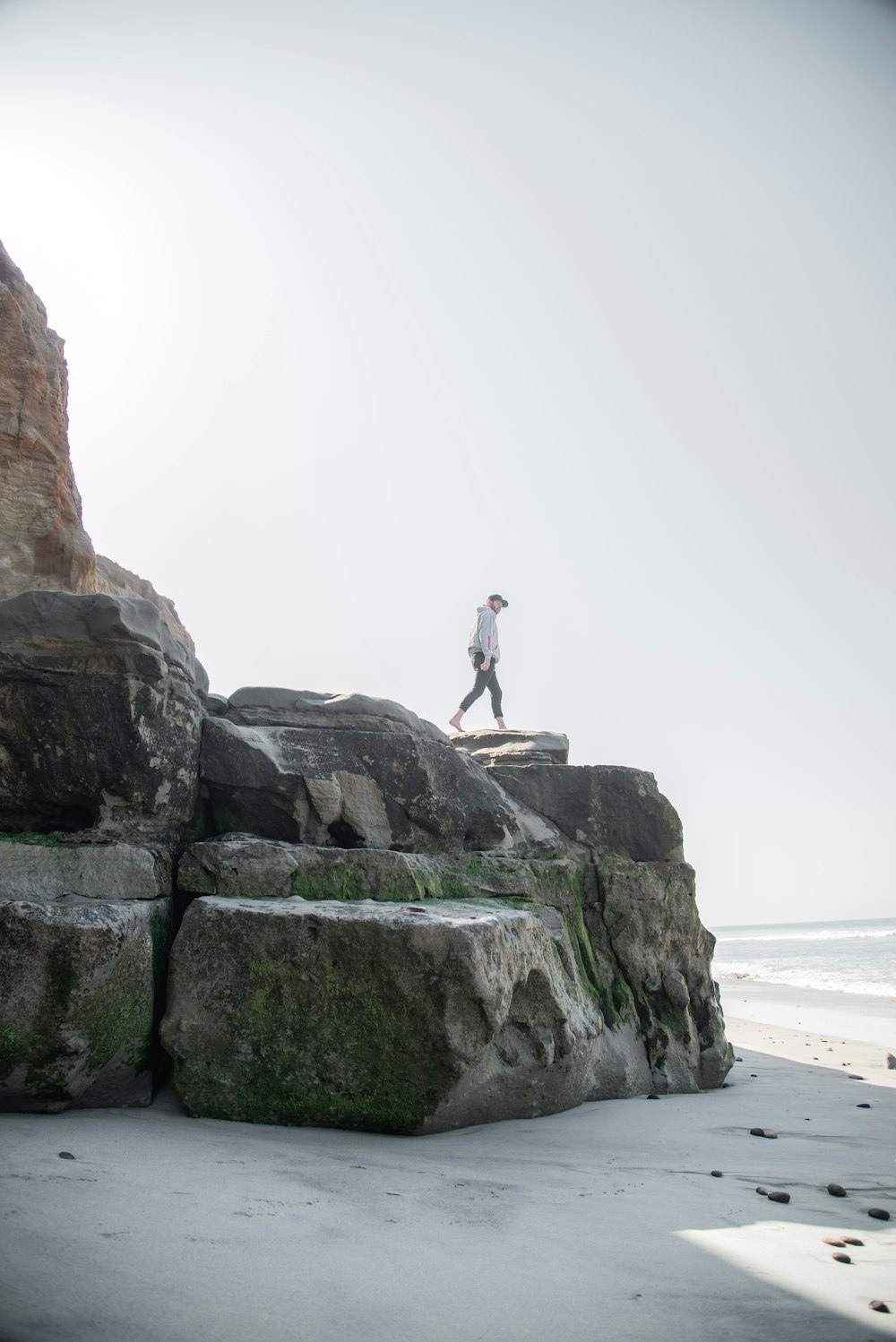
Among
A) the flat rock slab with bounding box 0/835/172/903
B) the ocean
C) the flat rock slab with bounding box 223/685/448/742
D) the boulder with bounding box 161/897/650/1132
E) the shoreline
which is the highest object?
the flat rock slab with bounding box 223/685/448/742

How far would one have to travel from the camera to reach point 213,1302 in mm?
1992

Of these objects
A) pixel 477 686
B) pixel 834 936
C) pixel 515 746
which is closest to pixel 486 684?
pixel 477 686

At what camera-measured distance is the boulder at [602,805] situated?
20.3 feet

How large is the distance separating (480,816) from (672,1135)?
6.76 ft

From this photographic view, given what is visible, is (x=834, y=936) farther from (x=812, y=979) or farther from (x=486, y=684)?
(x=486, y=684)

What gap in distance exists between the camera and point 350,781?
5.12 meters

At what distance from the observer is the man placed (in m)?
9.34

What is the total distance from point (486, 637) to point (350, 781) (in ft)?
15.4

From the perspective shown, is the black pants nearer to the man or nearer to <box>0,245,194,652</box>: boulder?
the man

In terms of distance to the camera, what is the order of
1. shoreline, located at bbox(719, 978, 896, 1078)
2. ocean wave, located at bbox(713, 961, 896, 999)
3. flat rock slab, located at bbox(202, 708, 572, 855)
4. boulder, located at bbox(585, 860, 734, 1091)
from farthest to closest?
ocean wave, located at bbox(713, 961, 896, 999) → shoreline, located at bbox(719, 978, 896, 1078) → boulder, located at bbox(585, 860, 734, 1091) → flat rock slab, located at bbox(202, 708, 572, 855)

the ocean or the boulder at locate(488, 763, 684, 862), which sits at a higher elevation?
the boulder at locate(488, 763, 684, 862)

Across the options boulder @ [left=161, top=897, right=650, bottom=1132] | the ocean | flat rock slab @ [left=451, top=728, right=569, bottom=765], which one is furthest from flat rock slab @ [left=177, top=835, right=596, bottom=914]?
the ocean

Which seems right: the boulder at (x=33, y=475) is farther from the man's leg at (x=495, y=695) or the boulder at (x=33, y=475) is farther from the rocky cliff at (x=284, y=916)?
the rocky cliff at (x=284, y=916)

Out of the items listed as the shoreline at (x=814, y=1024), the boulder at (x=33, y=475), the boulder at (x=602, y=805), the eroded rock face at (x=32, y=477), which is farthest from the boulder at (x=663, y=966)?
the eroded rock face at (x=32, y=477)
